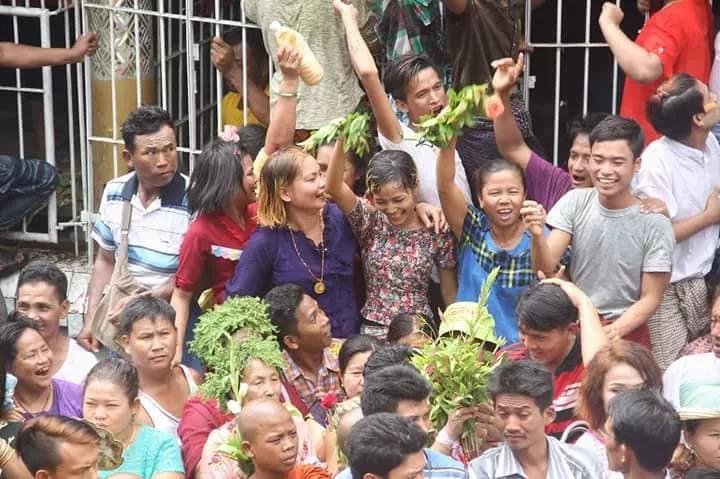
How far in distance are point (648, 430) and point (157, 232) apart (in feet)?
10.6

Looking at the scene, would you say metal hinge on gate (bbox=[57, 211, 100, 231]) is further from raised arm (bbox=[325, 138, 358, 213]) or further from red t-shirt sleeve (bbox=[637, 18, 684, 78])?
red t-shirt sleeve (bbox=[637, 18, 684, 78])

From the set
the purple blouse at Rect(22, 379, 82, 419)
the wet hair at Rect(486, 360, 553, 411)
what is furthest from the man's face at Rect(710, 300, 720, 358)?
the purple blouse at Rect(22, 379, 82, 419)

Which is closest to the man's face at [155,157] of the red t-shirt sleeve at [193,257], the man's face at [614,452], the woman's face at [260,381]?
the red t-shirt sleeve at [193,257]

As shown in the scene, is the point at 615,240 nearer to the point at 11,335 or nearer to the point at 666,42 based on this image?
the point at 666,42

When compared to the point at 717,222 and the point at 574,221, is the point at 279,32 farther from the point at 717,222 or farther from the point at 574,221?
the point at 717,222

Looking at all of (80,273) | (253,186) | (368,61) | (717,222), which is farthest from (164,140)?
(717,222)

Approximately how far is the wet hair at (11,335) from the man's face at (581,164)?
100 inches

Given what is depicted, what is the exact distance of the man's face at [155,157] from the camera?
Result: 806 cm

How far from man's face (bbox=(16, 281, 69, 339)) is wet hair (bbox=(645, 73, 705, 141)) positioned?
2880 mm

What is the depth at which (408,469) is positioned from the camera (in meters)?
5.66

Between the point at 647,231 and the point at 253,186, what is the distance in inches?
73.7

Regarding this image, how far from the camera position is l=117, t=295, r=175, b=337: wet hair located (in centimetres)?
730

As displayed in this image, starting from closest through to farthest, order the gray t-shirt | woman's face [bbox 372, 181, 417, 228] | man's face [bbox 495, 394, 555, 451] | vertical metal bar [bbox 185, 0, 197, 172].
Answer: man's face [bbox 495, 394, 555, 451] < the gray t-shirt < woman's face [bbox 372, 181, 417, 228] < vertical metal bar [bbox 185, 0, 197, 172]

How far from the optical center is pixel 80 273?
9.63 m
